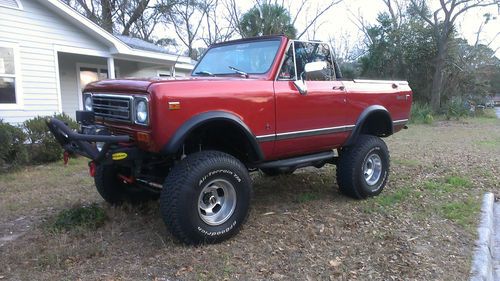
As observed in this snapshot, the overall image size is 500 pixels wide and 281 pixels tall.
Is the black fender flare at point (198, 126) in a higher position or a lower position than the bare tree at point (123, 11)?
lower

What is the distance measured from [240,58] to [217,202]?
181 cm

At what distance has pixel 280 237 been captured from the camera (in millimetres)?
4180

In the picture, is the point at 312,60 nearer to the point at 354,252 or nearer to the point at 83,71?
the point at 354,252

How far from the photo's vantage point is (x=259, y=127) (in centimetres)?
423

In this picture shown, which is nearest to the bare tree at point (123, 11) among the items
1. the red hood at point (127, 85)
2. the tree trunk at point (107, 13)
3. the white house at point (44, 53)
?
the tree trunk at point (107, 13)

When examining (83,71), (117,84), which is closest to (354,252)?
(117,84)

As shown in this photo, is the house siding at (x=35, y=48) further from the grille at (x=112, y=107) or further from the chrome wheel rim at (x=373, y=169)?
the chrome wheel rim at (x=373, y=169)

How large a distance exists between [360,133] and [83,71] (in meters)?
10.4

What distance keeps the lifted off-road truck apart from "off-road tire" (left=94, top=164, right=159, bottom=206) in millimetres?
12

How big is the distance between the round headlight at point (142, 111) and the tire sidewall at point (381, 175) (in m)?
2.90

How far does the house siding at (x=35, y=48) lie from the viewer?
32.9ft

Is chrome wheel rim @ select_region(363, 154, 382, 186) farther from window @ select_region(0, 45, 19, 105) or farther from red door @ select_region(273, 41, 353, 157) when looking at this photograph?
window @ select_region(0, 45, 19, 105)

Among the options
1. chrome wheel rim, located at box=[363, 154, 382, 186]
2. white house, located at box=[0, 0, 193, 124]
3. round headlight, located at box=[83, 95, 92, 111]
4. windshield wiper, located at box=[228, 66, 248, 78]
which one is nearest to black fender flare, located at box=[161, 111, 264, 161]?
windshield wiper, located at box=[228, 66, 248, 78]

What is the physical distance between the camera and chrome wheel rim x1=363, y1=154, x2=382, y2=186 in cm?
569
